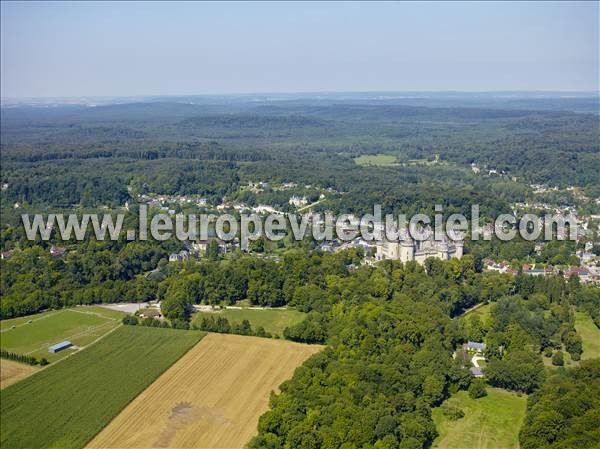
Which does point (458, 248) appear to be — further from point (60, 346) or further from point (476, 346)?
point (60, 346)

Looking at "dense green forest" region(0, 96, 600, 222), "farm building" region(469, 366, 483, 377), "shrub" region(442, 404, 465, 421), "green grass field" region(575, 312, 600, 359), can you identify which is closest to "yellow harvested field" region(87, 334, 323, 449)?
"shrub" region(442, 404, 465, 421)

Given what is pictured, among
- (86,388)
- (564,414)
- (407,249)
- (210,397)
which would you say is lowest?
(210,397)

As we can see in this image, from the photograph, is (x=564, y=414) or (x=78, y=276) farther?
(x=78, y=276)

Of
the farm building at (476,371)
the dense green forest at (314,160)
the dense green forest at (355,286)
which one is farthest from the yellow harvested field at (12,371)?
the dense green forest at (314,160)

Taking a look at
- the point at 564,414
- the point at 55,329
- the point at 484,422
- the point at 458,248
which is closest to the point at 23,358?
the point at 55,329

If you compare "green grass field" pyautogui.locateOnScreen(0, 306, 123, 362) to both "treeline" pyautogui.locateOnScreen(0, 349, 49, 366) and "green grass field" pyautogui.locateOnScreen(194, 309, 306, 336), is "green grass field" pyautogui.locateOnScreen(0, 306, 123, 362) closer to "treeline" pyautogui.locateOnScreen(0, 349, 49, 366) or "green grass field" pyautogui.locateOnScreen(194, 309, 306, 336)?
"treeline" pyautogui.locateOnScreen(0, 349, 49, 366)

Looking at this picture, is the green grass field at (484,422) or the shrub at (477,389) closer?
the green grass field at (484,422)

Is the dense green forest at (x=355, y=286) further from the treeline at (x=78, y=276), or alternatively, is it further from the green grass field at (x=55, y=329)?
the green grass field at (x=55, y=329)

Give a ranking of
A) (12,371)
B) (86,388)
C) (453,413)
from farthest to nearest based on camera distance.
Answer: (12,371) → (86,388) → (453,413)
